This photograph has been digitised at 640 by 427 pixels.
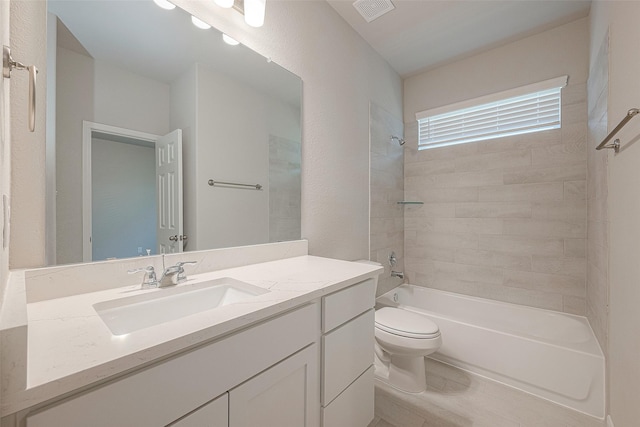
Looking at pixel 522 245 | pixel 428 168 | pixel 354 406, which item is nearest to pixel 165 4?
pixel 354 406

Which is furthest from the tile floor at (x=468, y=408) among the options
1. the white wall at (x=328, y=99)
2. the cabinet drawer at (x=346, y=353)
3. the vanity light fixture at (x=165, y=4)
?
the vanity light fixture at (x=165, y=4)

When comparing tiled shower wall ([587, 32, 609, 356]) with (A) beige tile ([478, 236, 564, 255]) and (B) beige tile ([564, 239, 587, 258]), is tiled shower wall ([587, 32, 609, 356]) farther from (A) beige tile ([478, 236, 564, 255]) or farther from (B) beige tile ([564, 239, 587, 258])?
(A) beige tile ([478, 236, 564, 255])

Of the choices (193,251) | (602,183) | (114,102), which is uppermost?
(114,102)

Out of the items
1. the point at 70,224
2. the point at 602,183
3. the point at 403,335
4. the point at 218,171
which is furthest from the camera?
the point at 403,335

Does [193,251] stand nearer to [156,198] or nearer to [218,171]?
[156,198]

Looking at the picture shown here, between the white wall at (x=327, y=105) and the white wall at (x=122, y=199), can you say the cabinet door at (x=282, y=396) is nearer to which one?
the white wall at (x=122, y=199)

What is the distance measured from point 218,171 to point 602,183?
2.20 metres

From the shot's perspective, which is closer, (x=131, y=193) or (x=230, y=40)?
(x=131, y=193)

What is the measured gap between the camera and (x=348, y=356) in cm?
116

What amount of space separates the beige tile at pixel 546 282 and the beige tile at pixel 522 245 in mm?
188

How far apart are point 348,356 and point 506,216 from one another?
2062 millimetres

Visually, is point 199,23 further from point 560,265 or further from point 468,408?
point 560,265

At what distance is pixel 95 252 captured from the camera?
0.95 m

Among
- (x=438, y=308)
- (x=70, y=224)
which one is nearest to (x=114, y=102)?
(x=70, y=224)
